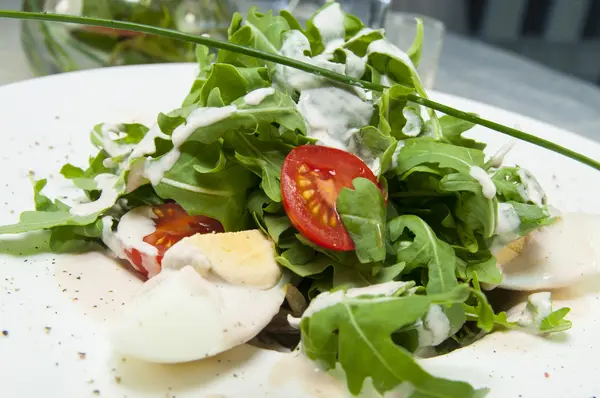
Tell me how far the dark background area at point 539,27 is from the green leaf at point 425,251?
4.15m

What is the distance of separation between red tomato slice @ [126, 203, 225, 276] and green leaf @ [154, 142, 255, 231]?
0.06m

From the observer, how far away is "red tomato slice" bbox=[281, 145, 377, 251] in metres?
1.09

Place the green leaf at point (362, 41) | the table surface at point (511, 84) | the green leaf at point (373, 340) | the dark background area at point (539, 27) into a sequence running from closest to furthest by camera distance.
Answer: the green leaf at point (373, 340)
the green leaf at point (362, 41)
the table surface at point (511, 84)
the dark background area at point (539, 27)

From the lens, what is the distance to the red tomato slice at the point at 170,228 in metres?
1.17

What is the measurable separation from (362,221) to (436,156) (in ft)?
0.71

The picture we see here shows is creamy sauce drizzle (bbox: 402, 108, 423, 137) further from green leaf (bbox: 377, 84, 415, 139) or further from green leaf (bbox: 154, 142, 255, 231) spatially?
green leaf (bbox: 154, 142, 255, 231)

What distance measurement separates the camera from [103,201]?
1.28 metres

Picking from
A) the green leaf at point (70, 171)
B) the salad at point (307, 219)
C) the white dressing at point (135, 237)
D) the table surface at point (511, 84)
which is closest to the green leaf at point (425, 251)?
the salad at point (307, 219)

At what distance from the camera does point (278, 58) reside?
42.5 inches

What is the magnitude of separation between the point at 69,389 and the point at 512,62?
293 centimetres

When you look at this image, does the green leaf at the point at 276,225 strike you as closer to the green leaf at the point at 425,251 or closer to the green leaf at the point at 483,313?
the green leaf at the point at 425,251

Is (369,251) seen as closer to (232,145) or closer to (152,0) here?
(232,145)

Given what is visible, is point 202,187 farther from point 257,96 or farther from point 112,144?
point 112,144

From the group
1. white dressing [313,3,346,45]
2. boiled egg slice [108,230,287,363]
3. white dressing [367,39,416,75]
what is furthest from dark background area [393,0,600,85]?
boiled egg slice [108,230,287,363]
